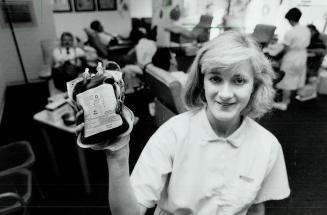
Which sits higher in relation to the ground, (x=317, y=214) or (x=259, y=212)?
(x=259, y=212)

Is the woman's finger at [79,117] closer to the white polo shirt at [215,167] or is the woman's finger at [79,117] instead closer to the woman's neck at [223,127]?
the white polo shirt at [215,167]

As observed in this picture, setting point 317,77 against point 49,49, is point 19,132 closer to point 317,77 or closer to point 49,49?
point 49,49

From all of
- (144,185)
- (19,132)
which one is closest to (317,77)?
(144,185)

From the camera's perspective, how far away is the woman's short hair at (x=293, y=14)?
1554 mm

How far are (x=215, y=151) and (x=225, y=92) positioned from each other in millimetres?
274

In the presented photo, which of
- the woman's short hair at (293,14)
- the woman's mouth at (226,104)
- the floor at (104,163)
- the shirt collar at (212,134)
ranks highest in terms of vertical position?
the woman's short hair at (293,14)

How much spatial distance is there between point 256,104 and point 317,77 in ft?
10.1

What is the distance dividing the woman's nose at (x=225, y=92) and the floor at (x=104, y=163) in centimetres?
144

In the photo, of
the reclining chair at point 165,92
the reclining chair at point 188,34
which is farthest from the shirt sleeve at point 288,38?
the reclining chair at point 165,92

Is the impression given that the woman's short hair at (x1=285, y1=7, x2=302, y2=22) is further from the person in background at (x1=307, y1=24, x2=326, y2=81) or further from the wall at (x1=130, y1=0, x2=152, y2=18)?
the wall at (x1=130, y1=0, x2=152, y2=18)

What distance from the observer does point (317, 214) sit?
1851 millimetres

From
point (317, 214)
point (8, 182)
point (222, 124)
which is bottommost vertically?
point (317, 214)

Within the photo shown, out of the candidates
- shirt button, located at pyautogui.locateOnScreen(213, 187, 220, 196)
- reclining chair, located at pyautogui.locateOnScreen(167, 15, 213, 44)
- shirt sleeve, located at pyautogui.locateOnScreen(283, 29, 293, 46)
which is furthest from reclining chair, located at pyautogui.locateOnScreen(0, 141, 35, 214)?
shirt sleeve, located at pyautogui.locateOnScreen(283, 29, 293, 46)

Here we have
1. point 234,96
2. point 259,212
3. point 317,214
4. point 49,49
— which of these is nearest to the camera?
point 234,96
